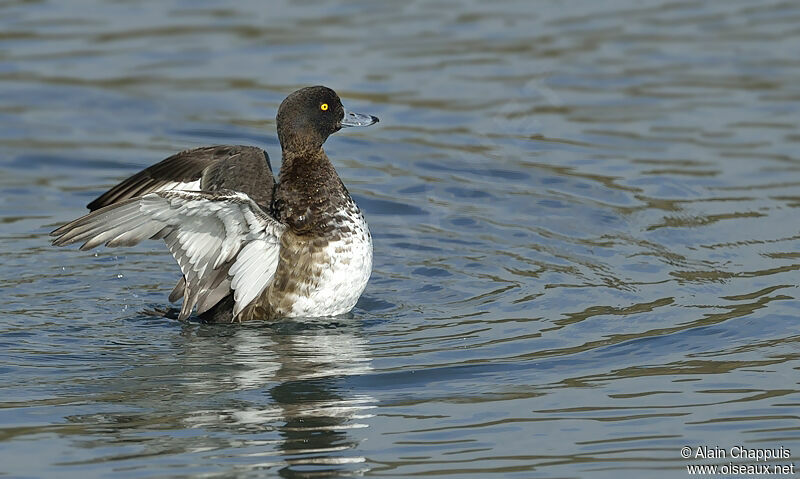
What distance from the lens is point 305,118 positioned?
848 cm

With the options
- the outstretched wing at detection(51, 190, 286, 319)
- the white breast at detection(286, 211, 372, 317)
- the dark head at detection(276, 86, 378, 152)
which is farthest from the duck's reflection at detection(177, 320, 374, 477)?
the dark head at detection(276, 86, 378, 152)

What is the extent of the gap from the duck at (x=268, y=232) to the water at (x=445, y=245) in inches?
9.2

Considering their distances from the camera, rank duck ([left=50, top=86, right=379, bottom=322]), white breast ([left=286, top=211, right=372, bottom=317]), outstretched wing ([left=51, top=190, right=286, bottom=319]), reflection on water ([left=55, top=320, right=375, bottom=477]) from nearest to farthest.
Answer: reflection on water ([left=55, top=320, right=375, bottom=477]), outstretched wing ([left=51, top=190, right=286, bottom=319]), duck ([left=50, top=86, right=379, bottom=322]), white breast ([left=286, top=211, right=372, bottom=317])

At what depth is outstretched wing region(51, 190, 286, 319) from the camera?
286 inches

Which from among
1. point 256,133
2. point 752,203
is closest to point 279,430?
point 752,203

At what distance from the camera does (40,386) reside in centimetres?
692

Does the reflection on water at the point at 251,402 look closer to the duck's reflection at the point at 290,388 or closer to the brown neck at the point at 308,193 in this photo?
the duck's reflection at the point at 290,388

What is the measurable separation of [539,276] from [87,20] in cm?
792

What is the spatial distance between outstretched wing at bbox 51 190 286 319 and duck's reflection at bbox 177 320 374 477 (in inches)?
10.3

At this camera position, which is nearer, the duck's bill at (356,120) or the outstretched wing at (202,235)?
the outstretched wing at (202,235)

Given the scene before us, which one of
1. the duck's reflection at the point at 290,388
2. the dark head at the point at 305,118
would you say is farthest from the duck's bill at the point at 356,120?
the duck's reflection at the point at 290,388

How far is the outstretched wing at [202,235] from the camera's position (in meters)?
7.27

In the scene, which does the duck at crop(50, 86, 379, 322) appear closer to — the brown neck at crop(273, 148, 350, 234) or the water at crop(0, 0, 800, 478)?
the brown neck at crop(273, 148, 350, 234)

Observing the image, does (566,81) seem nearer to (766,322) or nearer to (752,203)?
(752,203)
